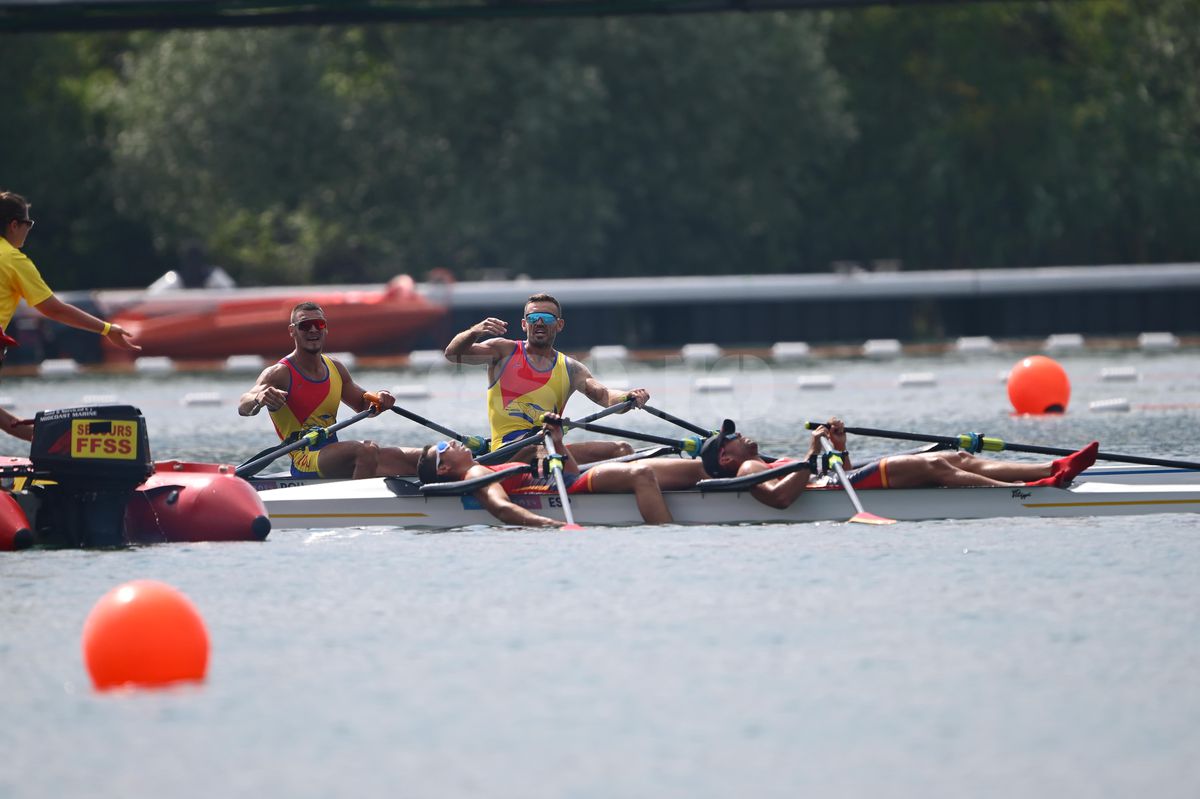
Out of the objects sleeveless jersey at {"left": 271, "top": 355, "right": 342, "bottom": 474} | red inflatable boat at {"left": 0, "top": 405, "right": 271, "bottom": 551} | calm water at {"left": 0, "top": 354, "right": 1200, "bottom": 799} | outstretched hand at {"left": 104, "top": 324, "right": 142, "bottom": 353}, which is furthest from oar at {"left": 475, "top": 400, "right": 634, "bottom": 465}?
outstretched hand at {"left": 104, "top": 324, "right": 142, "bottom": 353}

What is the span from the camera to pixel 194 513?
38.9 ft

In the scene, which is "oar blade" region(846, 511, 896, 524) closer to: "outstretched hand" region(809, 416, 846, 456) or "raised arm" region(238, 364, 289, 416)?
"outstretched hand" region(809, 416, 846, 456)

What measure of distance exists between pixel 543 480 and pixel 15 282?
11.2ft

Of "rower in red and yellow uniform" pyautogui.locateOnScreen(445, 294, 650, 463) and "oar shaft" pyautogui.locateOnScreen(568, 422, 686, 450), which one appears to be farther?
"rower in red and yellow uniform" pyautogui.locateOnScreen(445, 294, 650, 463)

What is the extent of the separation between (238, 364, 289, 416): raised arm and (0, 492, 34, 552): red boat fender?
1641 mm

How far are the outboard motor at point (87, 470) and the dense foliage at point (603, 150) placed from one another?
28.5 m

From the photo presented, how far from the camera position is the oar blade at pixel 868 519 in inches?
482

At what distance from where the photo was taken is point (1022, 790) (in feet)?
21.7

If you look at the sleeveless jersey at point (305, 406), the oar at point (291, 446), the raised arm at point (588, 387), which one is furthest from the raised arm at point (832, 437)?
the sleeveless jersey at point (305, 406)

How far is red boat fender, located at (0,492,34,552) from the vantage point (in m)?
11.5

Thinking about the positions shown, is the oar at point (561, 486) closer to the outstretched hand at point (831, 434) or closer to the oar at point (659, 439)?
the oar at point (659, 439)

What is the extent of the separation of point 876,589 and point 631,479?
2.68m

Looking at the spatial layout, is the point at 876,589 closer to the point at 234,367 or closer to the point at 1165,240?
the point at 234,367

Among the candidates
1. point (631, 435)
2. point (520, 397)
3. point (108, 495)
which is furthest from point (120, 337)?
point (631, 435)
